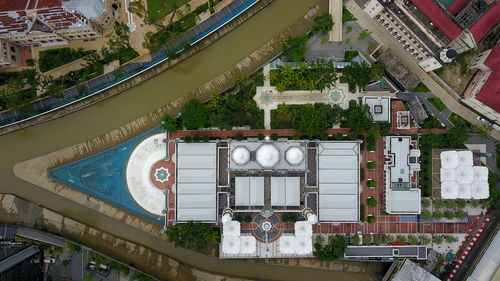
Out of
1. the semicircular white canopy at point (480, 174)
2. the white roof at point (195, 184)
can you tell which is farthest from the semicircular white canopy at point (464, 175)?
the white roof at point (195, 184)

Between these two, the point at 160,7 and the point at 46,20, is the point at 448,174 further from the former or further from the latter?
the point at 46,20

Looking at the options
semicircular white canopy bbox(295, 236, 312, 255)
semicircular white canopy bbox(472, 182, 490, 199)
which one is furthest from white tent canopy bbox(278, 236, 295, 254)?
semicircular white canopy bbox(472, 182, 490, 199)

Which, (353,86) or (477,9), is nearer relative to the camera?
(477,9)

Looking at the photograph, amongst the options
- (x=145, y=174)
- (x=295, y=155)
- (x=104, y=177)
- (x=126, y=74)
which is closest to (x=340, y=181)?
(x=295, y=155)

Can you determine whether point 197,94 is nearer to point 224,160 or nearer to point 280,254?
point 224,160

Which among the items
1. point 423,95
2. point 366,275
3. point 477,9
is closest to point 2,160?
point 366,275
